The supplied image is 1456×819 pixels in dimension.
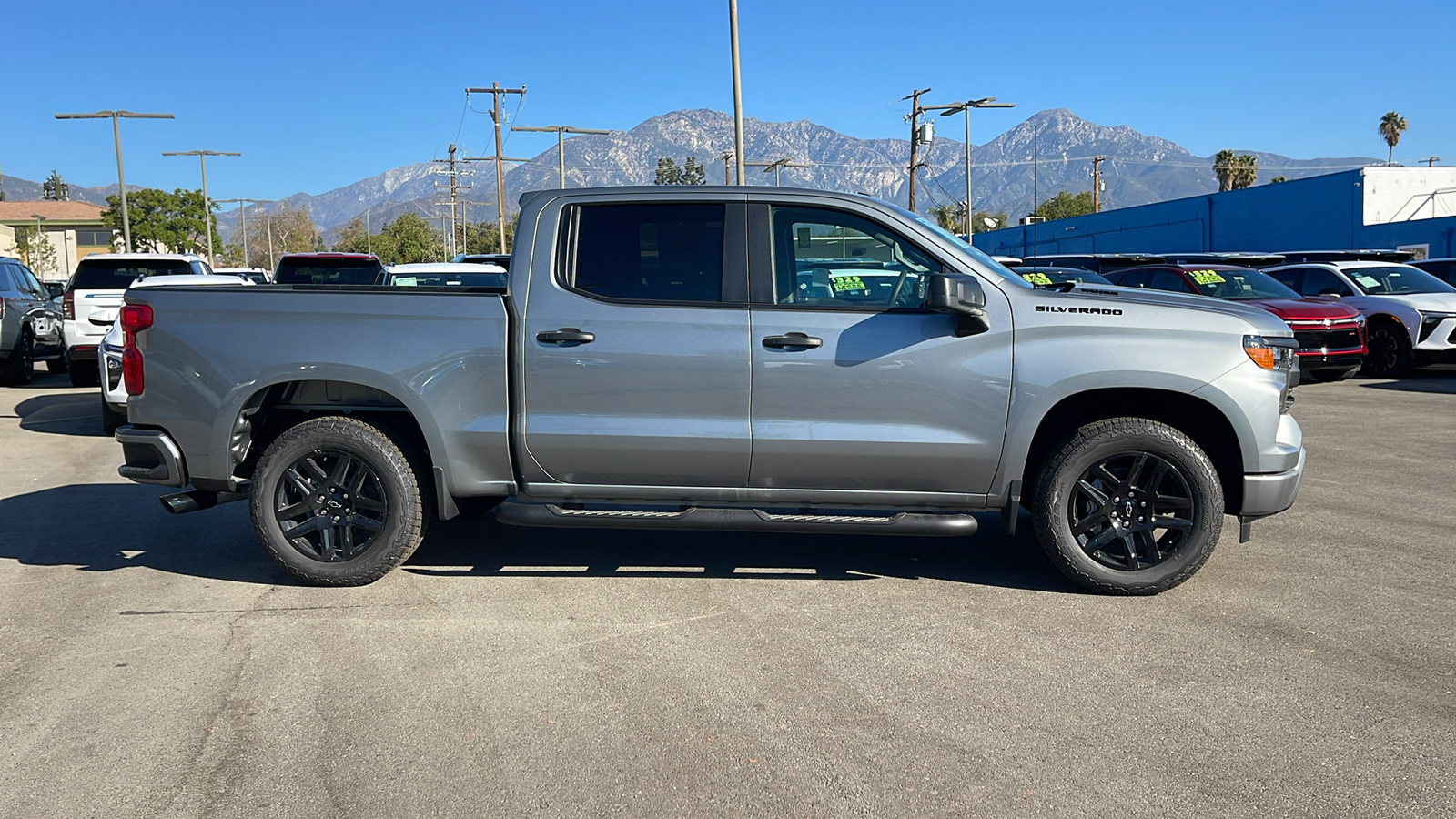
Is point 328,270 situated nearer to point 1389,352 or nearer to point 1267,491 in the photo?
point 1267,491

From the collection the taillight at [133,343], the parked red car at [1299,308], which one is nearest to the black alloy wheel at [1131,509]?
the taillight at [133,343]

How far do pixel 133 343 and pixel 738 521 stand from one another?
10.6ft

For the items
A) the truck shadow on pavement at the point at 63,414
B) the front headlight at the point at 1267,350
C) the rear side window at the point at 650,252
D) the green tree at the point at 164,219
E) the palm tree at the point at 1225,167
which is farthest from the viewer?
the palm tree at the point at 1225,167

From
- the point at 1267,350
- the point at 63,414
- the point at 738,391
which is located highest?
the point at 1267,350

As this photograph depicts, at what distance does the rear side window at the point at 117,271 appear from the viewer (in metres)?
15.1

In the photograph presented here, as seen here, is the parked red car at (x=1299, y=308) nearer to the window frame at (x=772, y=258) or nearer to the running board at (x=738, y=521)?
the window frame at (x=772, y=258)

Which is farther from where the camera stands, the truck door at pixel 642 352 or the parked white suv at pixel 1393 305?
the parked white suv at pixel 1393 305

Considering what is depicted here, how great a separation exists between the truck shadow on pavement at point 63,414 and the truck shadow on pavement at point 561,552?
4862 millimetres

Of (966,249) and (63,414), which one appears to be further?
(63,414)

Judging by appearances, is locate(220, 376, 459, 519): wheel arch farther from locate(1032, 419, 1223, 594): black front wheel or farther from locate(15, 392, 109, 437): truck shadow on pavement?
locate(15, 392, 109, 437): truck shadow on pavement

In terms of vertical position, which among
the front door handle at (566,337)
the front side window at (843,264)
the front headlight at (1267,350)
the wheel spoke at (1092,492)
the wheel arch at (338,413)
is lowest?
the wheel spoke at (1092,492)

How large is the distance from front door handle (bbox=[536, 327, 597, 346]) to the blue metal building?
36517mm

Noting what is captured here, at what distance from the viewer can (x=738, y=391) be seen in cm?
530

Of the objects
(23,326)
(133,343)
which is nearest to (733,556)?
(133,343)
